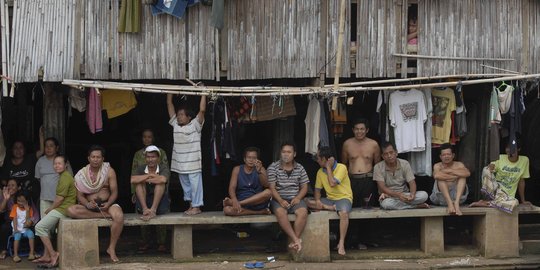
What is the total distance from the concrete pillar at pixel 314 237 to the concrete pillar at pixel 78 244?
275 cm

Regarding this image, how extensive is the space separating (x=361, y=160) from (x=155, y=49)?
3.32 m

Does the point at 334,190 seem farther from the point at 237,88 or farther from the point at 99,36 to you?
the point at 99,36

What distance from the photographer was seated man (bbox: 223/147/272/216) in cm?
1095

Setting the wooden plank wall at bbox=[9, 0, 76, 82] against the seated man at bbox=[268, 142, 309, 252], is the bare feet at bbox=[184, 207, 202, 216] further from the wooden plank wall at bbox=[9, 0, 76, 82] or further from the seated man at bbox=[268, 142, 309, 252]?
the wooden plank wall at bbox=[9, 0, 76, 82]

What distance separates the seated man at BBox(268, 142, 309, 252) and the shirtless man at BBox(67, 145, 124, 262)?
212 cm

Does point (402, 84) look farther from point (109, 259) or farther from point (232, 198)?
point (109, 259)

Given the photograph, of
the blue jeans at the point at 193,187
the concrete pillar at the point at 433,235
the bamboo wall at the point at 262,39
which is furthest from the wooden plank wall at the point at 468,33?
the blue jeans at the point at 193,187

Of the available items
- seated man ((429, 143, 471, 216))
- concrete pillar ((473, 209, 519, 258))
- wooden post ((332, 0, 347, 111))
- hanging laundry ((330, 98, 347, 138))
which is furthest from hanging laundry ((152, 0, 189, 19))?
concrete pillar ((473, 209, 519, 258))

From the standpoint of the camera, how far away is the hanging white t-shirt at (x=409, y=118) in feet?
37.8

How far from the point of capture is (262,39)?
11.0m

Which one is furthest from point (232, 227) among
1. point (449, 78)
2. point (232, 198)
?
point (449, 78)

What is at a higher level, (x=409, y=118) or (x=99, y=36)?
(x=99, y=36)

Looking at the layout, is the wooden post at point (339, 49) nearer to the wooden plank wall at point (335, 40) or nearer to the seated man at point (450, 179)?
the wooden plank wall at point (335, 40)

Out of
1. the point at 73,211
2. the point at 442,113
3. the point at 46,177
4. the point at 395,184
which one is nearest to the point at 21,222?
the point at 46,177
